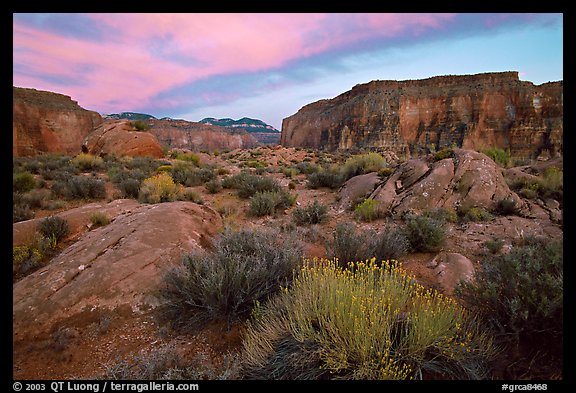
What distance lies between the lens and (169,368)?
7.00 feet

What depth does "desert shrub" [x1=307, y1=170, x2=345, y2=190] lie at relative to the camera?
10705 mm

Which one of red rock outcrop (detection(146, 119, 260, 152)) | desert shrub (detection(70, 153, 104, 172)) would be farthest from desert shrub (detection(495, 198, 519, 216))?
red rock outcrop (detection(146, 119, 260, 152))

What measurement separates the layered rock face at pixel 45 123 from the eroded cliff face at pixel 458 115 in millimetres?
41894

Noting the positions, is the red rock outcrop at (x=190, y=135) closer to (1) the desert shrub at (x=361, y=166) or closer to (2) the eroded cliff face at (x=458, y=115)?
(2) the eroded cliff face at (x=458, y=115)

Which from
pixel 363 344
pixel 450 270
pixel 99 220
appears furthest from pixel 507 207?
pixel 99 220

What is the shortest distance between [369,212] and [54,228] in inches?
262

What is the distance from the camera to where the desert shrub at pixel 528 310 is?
1965 millimetres

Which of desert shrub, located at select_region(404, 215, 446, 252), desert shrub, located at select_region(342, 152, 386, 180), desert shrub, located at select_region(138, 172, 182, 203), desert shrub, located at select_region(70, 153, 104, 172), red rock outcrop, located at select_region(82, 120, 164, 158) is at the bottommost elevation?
desert shrub, located at select_region(404, 215, 446, 252)

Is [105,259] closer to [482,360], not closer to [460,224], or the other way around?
[482,360]

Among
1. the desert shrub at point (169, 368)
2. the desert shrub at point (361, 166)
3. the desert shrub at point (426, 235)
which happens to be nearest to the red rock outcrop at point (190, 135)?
the desert shrub at point (361, 166)

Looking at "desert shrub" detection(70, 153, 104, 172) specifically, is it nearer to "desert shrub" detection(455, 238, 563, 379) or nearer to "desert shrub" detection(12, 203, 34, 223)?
"desert shrub" detection(12, 203, 34, 223)

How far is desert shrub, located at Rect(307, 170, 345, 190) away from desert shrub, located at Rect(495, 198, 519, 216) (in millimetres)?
5386

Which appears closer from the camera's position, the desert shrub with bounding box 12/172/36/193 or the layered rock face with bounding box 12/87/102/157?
the desert shrub with bounding box 12/172/36/193

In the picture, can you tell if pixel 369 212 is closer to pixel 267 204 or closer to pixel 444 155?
pixel 267 204
